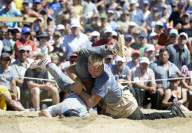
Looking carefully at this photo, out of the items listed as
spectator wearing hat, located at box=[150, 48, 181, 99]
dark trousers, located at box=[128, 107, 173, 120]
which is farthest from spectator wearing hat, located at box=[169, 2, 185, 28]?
dark trousers, located at box=[128, 107, 173, 120]

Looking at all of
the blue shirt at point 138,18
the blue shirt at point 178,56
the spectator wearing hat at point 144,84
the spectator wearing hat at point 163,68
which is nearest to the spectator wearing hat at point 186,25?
the blue shirt at point 178,56

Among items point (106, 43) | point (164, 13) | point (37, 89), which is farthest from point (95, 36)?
point (164, 13)

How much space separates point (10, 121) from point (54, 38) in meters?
4.86

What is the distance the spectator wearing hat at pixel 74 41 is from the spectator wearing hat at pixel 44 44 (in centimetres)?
44

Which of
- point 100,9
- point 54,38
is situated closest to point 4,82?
point 54,38

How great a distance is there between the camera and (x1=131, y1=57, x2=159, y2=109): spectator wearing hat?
9148 mm

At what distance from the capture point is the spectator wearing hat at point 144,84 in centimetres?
915

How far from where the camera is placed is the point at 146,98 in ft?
30.2

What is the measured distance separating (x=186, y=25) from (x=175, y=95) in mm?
3204

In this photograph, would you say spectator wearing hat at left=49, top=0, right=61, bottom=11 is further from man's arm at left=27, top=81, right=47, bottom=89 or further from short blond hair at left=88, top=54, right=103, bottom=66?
short blond hair at left=88, top=54, right=103, bottom=66

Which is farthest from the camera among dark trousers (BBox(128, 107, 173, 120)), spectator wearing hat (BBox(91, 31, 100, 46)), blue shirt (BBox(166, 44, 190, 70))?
spectator wearing hat (BBox(91, 31, 100, 46))

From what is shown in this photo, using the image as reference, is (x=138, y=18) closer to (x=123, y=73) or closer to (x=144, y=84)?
(x=123, y=73)

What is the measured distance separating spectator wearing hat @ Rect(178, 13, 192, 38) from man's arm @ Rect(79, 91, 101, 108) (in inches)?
228

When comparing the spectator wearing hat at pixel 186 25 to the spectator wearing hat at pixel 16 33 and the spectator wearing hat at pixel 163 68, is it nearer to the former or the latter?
the spectator wearing hat at pixel 163 68
